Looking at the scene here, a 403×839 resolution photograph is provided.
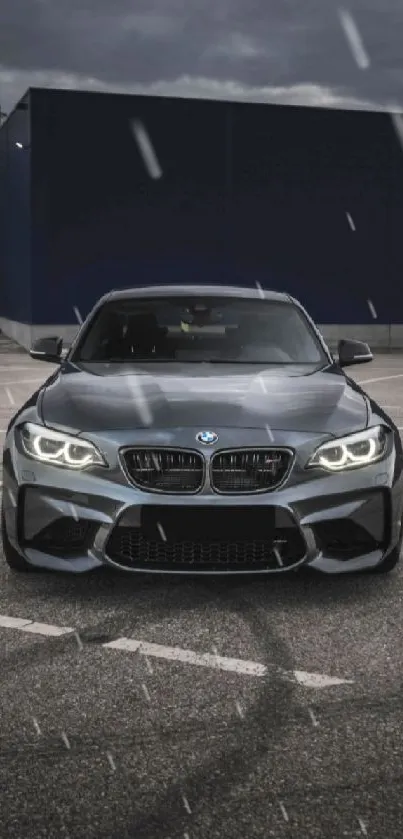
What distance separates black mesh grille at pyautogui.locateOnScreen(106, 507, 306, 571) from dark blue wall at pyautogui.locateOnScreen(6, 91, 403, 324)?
74.0 feet

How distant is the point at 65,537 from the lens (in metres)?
4.82

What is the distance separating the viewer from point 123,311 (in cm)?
672

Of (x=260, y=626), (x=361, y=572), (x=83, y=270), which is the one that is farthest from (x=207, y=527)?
(x=83, y=270)

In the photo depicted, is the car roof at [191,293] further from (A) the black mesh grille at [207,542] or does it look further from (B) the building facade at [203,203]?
(B) the building facade at [203,203]

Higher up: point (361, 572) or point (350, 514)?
point (350, 514)

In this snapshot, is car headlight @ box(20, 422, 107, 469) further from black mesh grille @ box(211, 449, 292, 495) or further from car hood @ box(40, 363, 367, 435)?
black mesh grille @ box(211, 449, 292, 495)

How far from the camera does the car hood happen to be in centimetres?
488

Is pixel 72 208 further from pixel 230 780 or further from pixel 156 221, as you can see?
pixel 230 780

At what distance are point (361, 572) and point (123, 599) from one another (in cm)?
108

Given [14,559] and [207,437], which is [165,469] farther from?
[14,559]

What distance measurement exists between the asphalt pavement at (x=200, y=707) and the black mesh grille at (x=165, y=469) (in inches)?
22.1

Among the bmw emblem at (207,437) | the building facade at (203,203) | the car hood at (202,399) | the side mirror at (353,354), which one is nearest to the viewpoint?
the bmw emblem at (207,437)

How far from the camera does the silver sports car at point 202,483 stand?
15.3ft

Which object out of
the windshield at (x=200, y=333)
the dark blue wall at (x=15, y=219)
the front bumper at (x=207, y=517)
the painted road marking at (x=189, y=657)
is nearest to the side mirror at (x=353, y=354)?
the windshield at (x=200, y=333)
